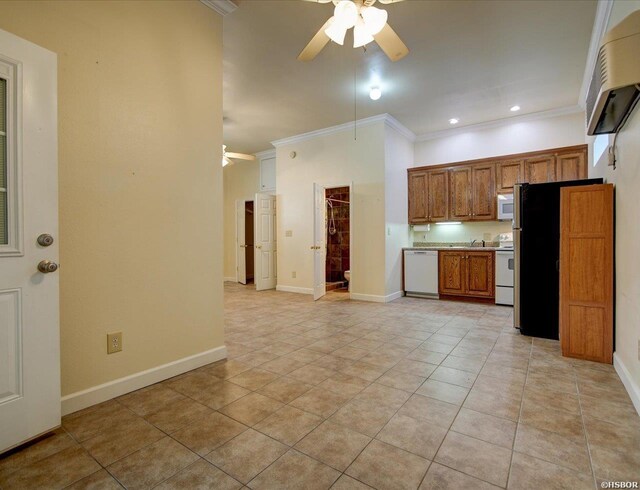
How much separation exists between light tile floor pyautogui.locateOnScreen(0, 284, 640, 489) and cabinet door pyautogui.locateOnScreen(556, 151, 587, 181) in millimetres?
3109

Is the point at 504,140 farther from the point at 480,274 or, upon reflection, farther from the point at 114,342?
the point at 114,342

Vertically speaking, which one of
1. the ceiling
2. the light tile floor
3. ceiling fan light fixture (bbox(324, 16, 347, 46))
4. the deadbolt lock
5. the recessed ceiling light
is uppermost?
the ceiling

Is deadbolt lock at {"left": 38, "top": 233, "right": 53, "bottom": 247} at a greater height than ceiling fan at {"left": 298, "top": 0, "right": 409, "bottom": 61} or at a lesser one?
lesser

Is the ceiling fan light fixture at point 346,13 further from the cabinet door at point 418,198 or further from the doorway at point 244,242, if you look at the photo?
the doorway at point 244,242

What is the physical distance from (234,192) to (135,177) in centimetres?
602

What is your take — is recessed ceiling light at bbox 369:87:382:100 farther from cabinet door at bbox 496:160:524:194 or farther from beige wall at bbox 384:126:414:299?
cabinet door at bbox 496:160:524:194

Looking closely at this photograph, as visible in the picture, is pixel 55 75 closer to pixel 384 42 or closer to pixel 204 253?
pixel 204 253

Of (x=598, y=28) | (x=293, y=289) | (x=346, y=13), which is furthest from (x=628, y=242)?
(x=293, y=289)

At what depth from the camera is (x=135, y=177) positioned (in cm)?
226

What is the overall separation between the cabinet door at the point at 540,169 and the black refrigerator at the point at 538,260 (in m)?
1.97

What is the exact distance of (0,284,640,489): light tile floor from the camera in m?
1.42

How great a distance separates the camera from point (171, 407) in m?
2.01

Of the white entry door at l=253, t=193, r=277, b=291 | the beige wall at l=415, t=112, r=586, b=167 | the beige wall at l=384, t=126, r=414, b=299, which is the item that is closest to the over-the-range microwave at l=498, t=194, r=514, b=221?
the beige wall at l=415, t=112, r=586, b=167

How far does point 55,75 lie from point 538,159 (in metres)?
5.91
